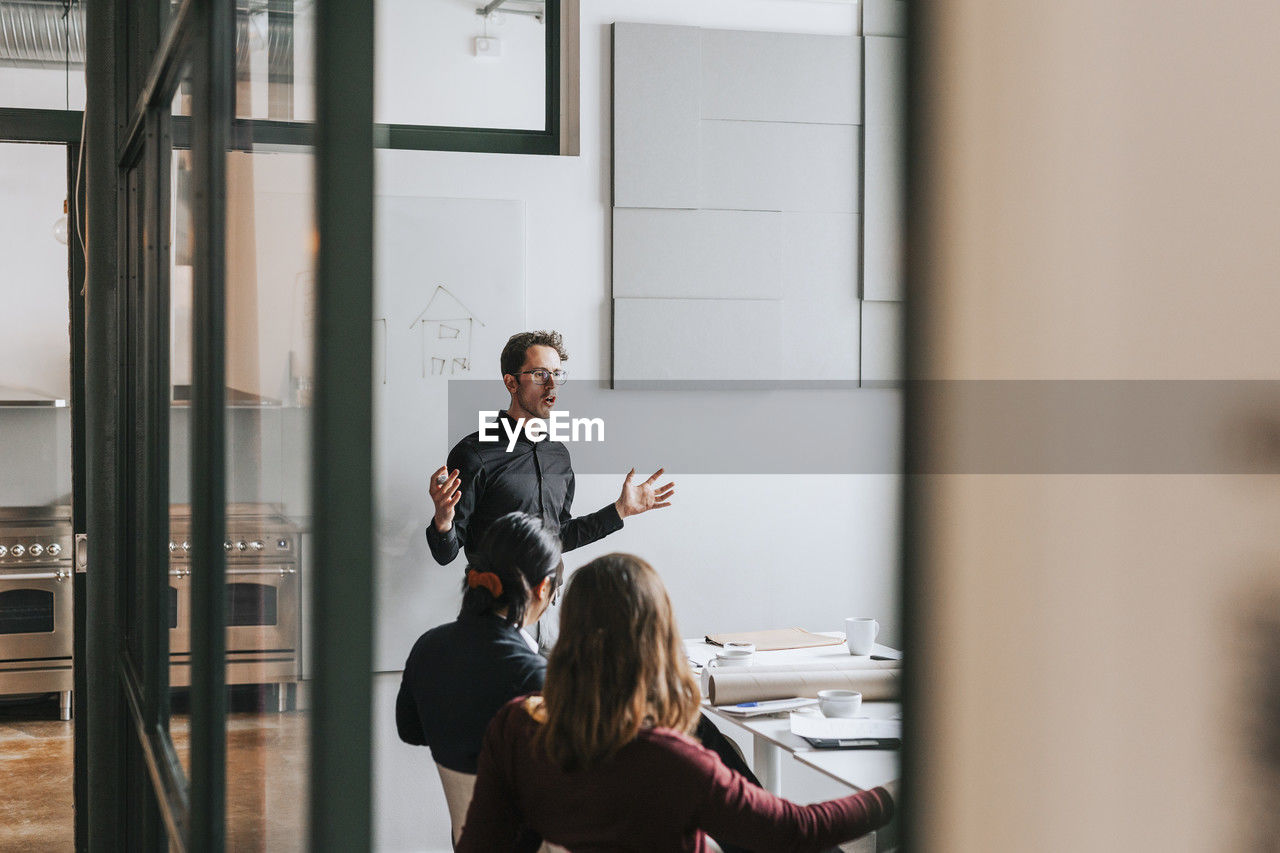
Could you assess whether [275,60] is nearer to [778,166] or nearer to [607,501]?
[607,501]

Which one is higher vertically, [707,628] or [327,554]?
[327,554]

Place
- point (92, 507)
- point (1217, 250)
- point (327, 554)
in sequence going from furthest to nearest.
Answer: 1. point (92, 507)
2. point (327, 554)
3. point (1217, 250)

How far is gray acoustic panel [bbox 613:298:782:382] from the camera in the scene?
13.9 feet

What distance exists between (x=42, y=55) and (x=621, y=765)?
341cm

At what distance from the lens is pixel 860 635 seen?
129 inches

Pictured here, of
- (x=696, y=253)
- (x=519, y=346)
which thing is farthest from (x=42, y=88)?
(x=696, y=253)

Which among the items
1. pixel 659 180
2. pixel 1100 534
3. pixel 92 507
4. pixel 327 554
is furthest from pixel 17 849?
pixel 1100 534

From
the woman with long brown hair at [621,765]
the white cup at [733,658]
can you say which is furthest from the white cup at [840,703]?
the woman with long brown hair at [621,765]

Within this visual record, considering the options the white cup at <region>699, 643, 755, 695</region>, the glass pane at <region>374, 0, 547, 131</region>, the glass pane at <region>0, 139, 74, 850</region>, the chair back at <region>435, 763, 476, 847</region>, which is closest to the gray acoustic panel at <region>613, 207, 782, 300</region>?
the glass pane at <region>374, 0, 547, 131</region>

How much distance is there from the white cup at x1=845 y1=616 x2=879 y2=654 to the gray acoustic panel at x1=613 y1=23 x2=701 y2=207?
1.74 metres

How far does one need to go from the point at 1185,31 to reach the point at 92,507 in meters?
3.28

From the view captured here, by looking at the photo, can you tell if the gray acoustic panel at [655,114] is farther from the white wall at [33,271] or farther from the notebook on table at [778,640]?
the white wall at [33,271]

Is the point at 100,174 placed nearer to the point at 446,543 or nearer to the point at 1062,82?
the point at 446,543

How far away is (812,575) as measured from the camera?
4.48 m
